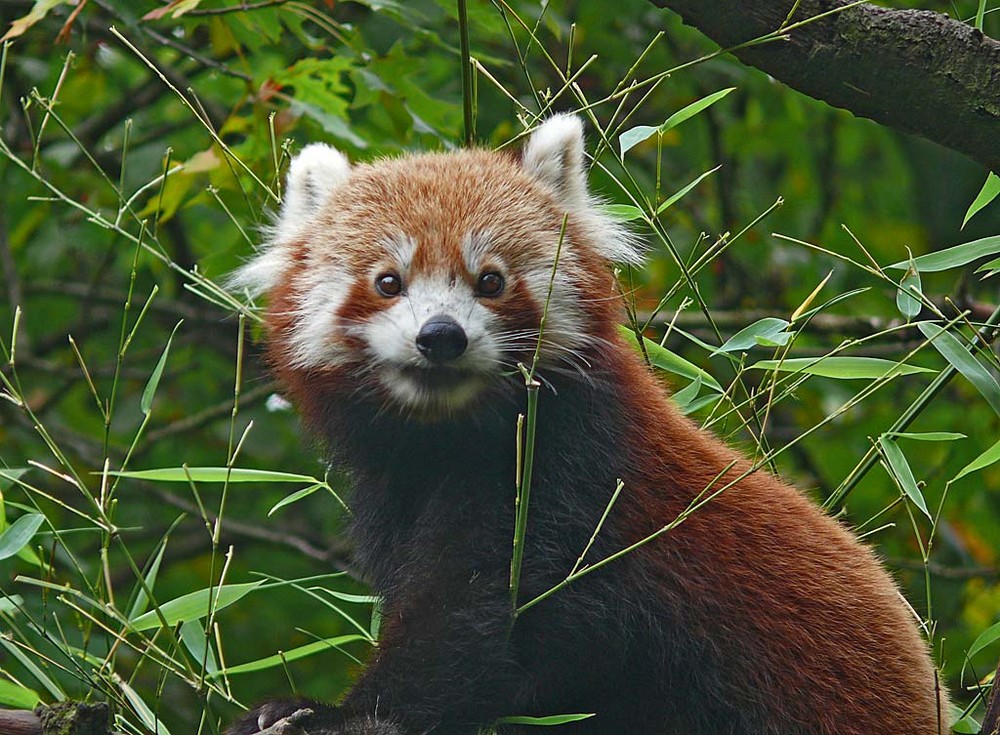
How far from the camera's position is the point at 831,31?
9.09ft

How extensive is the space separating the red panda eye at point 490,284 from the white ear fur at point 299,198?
0.73m

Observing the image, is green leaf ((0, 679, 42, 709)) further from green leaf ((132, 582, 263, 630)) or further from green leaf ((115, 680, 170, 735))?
green leaf ((132, 582, 263, 630))

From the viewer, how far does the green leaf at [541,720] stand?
2904mm

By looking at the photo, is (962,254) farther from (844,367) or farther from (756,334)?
(756,334)

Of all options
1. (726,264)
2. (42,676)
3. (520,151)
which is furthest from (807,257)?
(42,676)

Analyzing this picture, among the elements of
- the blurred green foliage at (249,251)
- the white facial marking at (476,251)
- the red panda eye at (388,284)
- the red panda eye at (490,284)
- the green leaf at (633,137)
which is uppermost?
the green leaf at (633,137)

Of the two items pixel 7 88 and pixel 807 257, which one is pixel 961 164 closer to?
pixel 807 257

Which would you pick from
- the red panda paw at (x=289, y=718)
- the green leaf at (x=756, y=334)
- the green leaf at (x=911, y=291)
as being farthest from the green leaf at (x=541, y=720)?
the green leaf at (x=911, y=291)

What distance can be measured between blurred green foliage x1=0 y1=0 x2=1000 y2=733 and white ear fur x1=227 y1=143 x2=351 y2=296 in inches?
25.6

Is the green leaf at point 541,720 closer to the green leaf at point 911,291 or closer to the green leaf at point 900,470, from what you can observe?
the green leaf at point 900,470

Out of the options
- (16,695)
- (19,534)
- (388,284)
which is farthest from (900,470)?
(16,695)

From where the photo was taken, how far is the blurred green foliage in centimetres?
539

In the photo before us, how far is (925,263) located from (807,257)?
166 inches

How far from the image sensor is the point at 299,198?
4.00m
